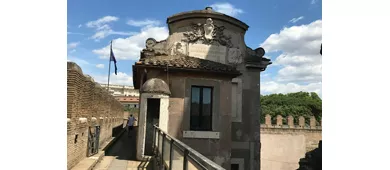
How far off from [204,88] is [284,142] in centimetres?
2099

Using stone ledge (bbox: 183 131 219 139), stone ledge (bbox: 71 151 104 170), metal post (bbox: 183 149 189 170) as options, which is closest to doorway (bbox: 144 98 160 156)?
stone ledge (bbox: 183 131 219 139)

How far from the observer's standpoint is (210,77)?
11258mm

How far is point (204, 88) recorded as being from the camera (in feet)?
36.8

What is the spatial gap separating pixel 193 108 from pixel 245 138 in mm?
3902

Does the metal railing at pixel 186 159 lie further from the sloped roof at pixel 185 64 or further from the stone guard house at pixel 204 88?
the sloped roof at pixel 185 64

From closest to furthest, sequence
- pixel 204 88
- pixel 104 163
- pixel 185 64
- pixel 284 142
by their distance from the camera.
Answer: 1. pixel 104 163
2. pixel 185 64
3. pixel 204 88
4. pixel 284 142

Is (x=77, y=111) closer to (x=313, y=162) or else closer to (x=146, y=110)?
(x=146, y=110)

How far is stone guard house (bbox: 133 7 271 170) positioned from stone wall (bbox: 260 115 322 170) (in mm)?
15735

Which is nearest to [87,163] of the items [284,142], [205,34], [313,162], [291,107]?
[205,34]

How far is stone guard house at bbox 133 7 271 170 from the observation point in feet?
34.4

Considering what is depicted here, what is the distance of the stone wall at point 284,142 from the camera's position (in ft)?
92.9

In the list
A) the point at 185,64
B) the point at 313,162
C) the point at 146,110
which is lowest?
the point at 313,162

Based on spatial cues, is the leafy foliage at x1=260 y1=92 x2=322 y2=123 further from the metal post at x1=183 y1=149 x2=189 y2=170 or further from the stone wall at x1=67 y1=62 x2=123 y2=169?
the metal post at x1=183 y1=149 x2=189 y2=170

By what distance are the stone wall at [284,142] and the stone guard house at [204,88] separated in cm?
1574
